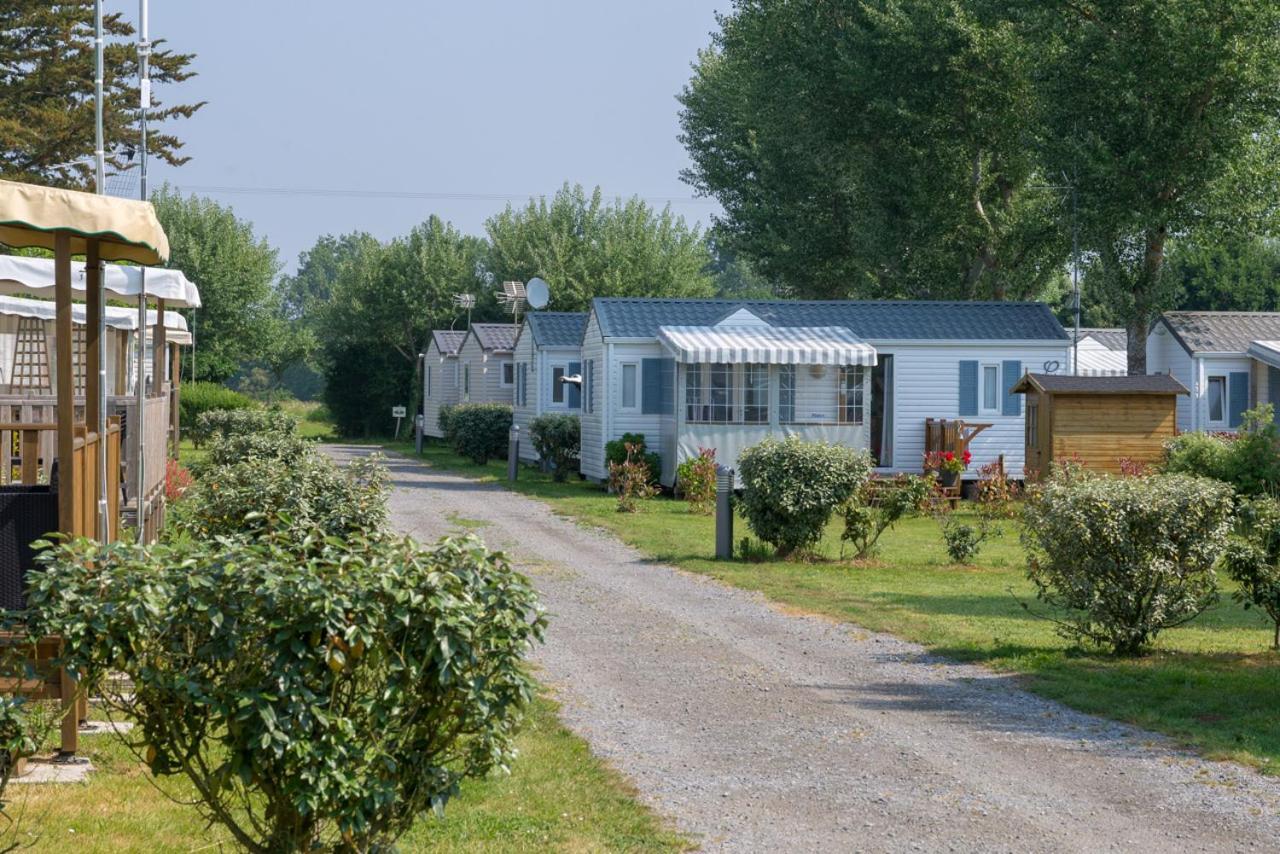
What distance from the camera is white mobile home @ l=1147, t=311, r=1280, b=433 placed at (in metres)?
30.4

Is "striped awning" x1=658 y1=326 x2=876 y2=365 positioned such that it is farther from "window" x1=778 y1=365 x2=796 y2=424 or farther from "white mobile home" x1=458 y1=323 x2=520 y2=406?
"white mobile home" x1=458 y1=323 x2=520 y2=406

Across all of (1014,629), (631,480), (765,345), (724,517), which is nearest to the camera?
(1014,629)

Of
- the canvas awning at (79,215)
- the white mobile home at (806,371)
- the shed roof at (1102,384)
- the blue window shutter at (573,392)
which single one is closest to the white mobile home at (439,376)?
the blue window shutter at (573,392)

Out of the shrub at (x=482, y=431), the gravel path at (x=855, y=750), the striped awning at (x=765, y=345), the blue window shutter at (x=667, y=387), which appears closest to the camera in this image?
the gravel path at (x=855, y=750)

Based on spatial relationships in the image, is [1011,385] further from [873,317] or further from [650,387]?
[650,387]

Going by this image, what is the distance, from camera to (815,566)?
591 inches

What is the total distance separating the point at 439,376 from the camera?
4288cm

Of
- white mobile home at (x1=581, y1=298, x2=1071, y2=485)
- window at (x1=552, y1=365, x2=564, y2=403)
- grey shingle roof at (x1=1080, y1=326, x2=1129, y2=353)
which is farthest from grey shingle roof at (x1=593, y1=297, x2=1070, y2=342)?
grey shingle roof at (x1=1080, y1=326, x2=1129, y2=353)

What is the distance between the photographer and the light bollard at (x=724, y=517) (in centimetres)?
1545

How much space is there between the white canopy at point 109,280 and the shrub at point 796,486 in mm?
5868

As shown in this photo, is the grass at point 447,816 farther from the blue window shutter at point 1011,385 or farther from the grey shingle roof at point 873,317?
the blue window shutter at point 1011,385

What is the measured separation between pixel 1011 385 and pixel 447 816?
21024 millimetres

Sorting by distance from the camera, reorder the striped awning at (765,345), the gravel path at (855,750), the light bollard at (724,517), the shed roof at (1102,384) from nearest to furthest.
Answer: the gravel path at (855,750) → the light bollard at (724,517) → the shed roof at (1102,384) → the striped awning at (765,345)

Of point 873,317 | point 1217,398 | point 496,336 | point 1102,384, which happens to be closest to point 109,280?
point 1102,384
